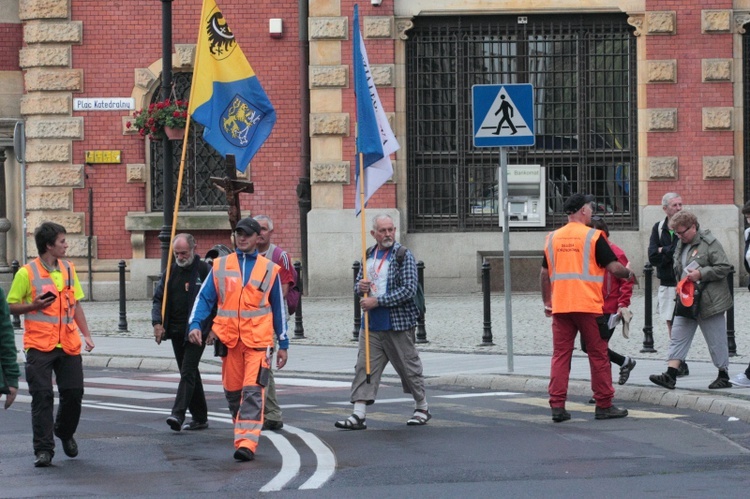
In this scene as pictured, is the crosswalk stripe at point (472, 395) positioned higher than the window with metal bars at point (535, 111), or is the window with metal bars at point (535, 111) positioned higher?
the window with metal bars at point (535, 111)

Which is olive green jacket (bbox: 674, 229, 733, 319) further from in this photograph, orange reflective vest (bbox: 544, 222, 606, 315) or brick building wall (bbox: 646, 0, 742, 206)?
brick building wall (bbox: 646, 0, 742, 206)

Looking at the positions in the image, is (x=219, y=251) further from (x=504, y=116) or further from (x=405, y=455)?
(x=504, y=116)

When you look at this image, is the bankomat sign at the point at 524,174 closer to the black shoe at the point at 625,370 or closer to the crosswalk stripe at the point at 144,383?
the crosswalk stripe at the point at 144,383

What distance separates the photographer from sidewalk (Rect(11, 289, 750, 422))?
45.4ft

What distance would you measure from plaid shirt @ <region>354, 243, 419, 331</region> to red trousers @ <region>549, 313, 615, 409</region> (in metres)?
1.16

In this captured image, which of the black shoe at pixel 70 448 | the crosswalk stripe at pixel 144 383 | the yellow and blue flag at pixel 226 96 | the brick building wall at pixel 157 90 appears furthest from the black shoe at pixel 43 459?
the brick building wall at pixel 157 90

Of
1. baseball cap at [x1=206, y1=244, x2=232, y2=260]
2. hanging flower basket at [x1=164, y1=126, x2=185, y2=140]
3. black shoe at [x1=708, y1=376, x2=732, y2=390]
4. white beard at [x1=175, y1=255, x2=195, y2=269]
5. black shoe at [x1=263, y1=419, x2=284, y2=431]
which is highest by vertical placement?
hanging flower basket at [x1=164, y1=126, x2=185, y2=140]

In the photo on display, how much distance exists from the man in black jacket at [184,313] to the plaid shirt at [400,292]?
153 centimetres

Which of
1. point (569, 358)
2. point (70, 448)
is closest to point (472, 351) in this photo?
point (569, 358)

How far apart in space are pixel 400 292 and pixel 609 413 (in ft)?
6.19

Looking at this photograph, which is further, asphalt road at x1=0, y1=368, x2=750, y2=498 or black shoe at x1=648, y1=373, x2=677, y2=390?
black shoe at x1=648, y1=373, x2=677, y2=390

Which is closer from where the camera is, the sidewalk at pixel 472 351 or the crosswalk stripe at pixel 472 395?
the sidewalk at pixel 472 351

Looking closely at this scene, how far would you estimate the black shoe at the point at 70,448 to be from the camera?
1070 centimetres

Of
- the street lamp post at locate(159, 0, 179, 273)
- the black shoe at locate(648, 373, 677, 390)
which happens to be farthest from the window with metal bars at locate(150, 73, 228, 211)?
the black shoe at locate(648, 373, 677, 390)
